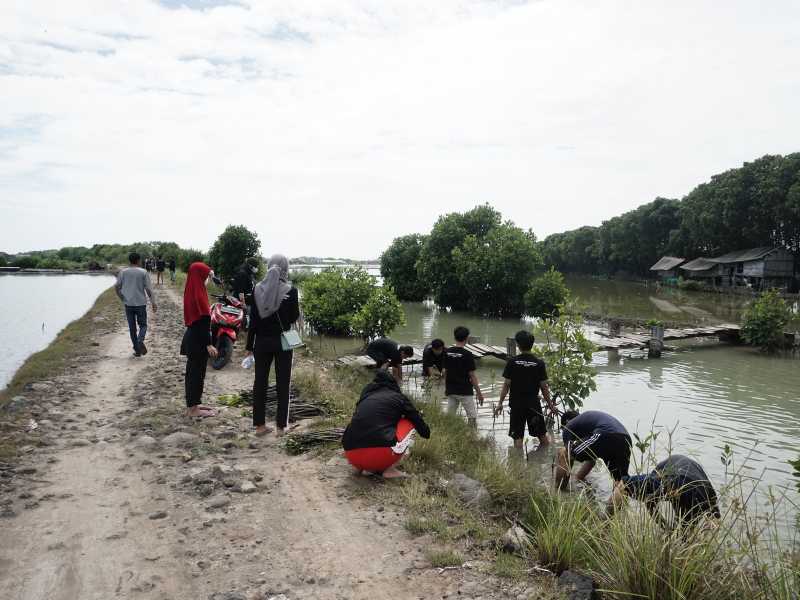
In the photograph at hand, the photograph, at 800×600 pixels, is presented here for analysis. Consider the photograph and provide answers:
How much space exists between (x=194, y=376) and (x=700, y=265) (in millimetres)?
55157

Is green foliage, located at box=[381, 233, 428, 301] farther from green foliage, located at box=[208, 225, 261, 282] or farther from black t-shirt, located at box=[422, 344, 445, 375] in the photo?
black t-shirt, located at box=[422, 344, 445, 375]

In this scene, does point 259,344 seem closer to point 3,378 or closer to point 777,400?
point 3,378

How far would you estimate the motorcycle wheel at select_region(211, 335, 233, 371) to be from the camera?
9656 millimetres

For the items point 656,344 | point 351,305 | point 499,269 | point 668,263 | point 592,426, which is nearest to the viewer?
point 592,426

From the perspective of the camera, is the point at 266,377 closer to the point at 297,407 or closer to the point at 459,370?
the point at 297,407

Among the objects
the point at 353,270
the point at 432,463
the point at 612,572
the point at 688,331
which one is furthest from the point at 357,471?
the point at 688,331

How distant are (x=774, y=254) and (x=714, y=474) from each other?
147 feet

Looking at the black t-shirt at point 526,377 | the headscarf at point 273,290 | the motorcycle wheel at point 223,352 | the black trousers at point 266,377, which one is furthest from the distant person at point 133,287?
the black t-shirt at point 526,377

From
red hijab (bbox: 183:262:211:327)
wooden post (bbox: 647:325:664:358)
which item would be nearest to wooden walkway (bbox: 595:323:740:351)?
wooden post (bbox: 647:325:664:358)

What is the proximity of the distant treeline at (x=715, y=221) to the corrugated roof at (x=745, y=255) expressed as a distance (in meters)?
1.15

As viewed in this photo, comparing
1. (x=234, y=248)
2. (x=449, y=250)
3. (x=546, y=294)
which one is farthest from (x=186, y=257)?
(x=546, y=294)

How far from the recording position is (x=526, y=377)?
7039mm

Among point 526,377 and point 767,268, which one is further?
point 767,268

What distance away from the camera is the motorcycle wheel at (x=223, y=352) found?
31.7 feet
